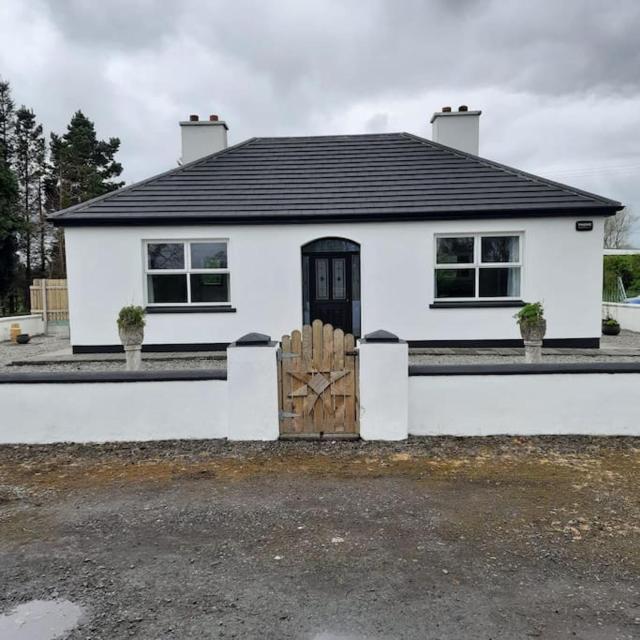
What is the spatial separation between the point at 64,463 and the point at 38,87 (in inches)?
1459

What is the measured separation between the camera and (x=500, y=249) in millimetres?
10703

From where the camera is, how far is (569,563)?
2.86 meters

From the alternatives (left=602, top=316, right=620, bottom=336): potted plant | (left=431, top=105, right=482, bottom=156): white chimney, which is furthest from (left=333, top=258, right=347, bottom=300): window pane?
(left=602, top=316, right=620, bottom=336): potted plant

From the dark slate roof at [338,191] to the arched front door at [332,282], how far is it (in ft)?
2.22

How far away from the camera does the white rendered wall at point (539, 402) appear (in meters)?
5.31

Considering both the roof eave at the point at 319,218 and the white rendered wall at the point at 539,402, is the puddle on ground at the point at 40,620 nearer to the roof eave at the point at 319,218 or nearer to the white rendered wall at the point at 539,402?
the white rendered wall at the point at 539,402

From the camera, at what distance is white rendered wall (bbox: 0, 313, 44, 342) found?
48.3ft

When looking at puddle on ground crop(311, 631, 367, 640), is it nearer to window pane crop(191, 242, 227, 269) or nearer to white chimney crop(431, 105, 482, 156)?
window pane crop(191, 242, 227, 269)

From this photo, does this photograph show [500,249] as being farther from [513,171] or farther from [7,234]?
[7,234]

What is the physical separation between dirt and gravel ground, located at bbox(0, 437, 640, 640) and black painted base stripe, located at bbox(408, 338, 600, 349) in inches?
223

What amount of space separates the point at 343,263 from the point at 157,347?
468 centimetres

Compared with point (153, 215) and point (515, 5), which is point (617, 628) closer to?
point (153, 215)

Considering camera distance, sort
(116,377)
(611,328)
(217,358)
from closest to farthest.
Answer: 1. (116,377)
2. (217,358)
3. (611,328)

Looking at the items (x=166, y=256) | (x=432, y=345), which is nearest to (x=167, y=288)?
(x=166, y=256)
